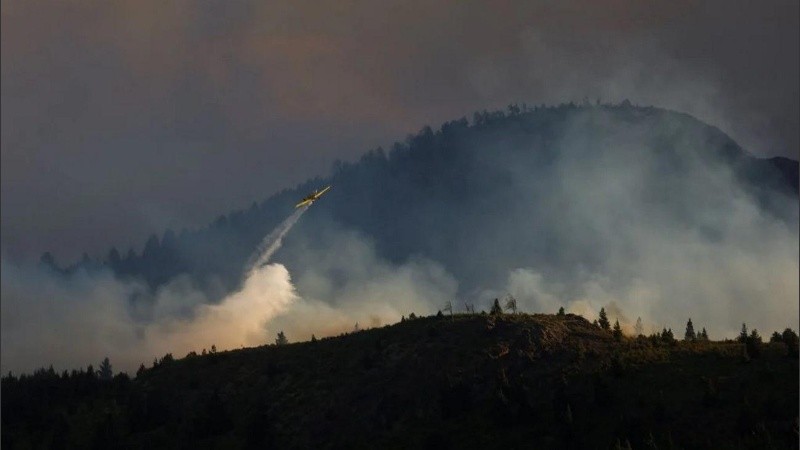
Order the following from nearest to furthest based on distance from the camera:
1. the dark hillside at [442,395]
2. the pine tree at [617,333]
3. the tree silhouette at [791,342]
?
the dark hillside at [442,395] < the tree silhouette at [791,342] < the pine tree at [617,333]

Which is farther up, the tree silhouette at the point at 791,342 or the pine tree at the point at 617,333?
the pine tree at the point at 617,333

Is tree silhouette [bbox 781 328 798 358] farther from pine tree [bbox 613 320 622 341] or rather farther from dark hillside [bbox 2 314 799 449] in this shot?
pine tree [bbox 613 320 622 341]

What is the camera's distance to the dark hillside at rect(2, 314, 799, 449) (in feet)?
341

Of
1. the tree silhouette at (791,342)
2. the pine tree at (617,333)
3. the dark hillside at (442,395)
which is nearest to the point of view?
the dark hillside at (442,395)

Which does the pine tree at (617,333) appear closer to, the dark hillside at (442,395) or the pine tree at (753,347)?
the dark hillside at (442,395)

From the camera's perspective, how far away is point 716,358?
117 m

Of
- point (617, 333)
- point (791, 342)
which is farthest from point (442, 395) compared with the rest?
point (791, 342)

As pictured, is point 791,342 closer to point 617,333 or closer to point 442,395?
point 617,333

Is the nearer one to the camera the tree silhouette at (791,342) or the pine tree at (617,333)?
→ the tree silhouette at (791,342)

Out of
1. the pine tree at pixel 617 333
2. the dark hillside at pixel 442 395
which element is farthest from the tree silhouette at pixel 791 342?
the pine tree at pixel 617 333

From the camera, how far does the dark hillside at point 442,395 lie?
10388 cm

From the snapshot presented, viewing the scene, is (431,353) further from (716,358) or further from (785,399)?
(785,399)

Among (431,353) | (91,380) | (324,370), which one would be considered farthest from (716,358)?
(91,380)

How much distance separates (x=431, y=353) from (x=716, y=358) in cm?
3515
